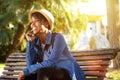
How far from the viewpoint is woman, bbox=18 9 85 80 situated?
5.02 meters

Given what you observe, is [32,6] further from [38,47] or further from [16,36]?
[38,47]

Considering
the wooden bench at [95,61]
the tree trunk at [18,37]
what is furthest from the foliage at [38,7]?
the wooden bench at [95,61]

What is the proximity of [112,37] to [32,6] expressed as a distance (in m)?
6.53

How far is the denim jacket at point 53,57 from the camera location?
5.01m

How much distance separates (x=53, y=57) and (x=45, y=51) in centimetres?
23

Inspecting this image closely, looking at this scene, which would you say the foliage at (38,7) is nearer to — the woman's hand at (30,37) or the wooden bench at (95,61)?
the wooden bench at (95,61)

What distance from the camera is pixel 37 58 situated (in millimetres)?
5383

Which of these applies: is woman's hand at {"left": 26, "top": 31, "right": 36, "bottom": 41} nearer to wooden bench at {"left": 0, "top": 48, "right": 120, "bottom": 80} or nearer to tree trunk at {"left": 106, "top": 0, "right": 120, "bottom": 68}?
wooden bench at {"left": 0, "top": 48, "right": 120, "bottom": 80}

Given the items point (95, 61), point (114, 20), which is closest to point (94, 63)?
point (95, 61)

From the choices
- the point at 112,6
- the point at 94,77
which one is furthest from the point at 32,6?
the point at 94,77

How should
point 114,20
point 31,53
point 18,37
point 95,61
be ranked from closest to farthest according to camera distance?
point 31,53
point 95,61
point 114,20
point 18,37

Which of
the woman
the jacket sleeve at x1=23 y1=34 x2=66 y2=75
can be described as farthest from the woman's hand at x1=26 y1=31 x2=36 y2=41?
the jacket sleeve at x1=23 y1=34 x2=66 y2=75

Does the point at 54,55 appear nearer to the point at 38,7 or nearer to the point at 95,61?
the point at 95,61

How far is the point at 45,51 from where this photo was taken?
5250mm
